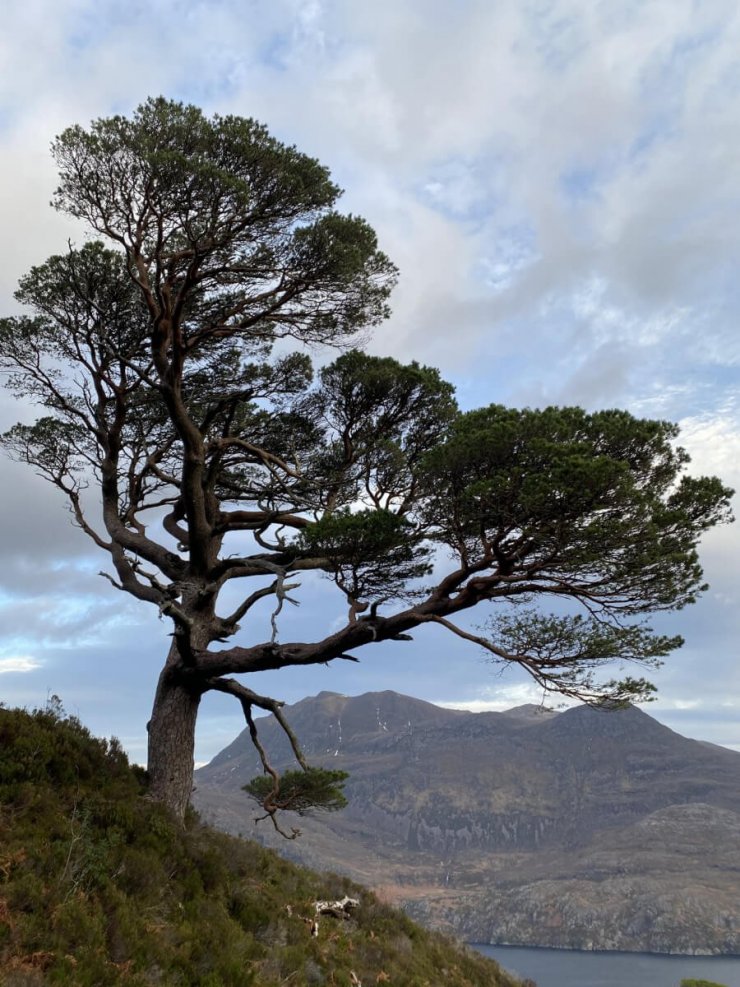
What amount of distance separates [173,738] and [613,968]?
145427 millimetres

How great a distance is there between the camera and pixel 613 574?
11180 mm

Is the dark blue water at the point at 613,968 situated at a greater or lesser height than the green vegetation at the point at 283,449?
lesser

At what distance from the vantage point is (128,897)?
8.40 metres

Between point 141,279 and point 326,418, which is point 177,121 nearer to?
point 141,279

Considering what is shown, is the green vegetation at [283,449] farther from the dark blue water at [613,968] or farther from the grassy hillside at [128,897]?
the dark blue water at [613,968]

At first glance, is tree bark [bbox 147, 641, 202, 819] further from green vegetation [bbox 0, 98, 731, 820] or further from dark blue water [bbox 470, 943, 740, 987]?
dark blue water [bbox 470, 943, 740, 987]

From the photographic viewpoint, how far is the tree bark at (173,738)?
39.1 feet

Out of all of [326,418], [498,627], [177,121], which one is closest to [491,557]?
[498,627]

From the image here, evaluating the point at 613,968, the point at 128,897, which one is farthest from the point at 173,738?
the point at 613,968

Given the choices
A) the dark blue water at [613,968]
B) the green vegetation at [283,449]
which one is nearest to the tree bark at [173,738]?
the green vegetation at [283,449]

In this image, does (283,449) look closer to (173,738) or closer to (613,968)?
(173,738)

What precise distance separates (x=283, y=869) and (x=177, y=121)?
15.1m

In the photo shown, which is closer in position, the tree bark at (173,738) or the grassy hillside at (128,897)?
the grassy hillside at (128,897)

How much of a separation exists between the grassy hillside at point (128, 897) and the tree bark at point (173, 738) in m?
0.37
